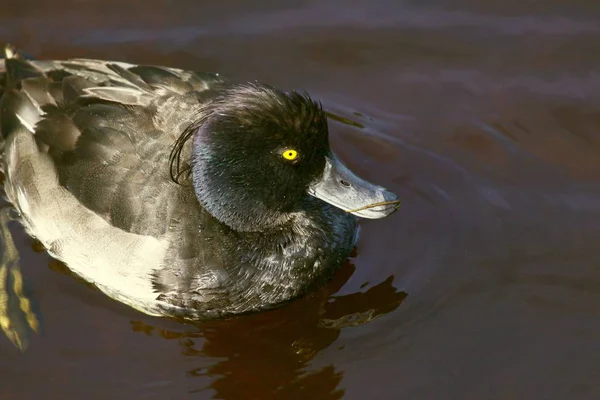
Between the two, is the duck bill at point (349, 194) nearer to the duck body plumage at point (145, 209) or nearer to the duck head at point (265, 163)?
the duck head at point (265, 163)

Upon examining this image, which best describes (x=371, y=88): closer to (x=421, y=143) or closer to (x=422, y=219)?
(x=421, y=143)

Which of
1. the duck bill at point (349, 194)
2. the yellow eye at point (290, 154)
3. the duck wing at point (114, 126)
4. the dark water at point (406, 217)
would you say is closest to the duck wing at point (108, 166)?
the duck wing at point (114, 126)

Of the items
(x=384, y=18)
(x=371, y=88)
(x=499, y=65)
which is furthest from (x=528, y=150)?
(x=384, y=18)

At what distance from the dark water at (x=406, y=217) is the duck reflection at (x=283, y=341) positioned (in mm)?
12

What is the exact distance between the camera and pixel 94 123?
5.84m

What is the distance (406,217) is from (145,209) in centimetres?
218

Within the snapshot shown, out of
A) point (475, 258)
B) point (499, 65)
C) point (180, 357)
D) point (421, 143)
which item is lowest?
point (180, 357)

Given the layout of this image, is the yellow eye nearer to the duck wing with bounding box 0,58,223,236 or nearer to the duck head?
the duck head

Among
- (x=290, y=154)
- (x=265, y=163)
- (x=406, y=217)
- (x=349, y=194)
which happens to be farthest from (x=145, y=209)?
(x=406, y=217)

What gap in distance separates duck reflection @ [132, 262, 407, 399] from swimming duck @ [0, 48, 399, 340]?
21cm

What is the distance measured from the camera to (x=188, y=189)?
5.78 meters

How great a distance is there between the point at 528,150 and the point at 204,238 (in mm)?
3054

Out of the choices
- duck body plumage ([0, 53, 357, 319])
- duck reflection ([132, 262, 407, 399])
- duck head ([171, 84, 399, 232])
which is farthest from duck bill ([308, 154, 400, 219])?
duck reflection ([132, 262, 407, 399])

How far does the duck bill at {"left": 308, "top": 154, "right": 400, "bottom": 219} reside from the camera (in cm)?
572
